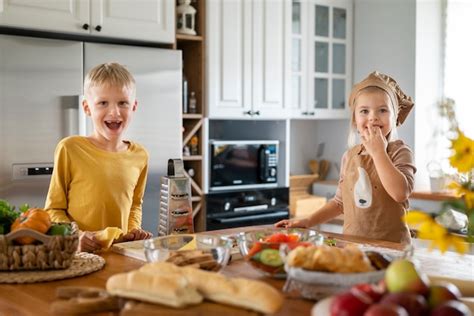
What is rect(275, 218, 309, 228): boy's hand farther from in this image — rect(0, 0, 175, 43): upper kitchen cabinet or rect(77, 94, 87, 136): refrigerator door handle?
rect(0, 0, 175, 43): upper kitchen cabinet

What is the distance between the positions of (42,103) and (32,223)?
5.98 feet

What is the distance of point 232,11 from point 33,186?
1.62m

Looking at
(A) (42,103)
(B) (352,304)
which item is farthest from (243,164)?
(B) (352,304)

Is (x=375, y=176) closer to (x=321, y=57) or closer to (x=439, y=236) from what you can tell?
(x=439, y=236)

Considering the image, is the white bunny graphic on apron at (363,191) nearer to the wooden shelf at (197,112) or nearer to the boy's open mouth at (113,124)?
the boy's open mouth at (113,124)

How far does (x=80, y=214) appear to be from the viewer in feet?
6.53

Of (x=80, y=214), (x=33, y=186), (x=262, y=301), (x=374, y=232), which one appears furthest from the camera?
(x=33, y=186)

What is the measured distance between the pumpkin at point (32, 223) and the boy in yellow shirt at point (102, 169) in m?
0.46

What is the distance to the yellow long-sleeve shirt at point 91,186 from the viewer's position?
198 centimetres

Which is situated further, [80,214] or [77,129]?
[77,129]

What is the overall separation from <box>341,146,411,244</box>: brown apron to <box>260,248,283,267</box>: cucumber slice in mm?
844

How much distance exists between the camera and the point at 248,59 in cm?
405

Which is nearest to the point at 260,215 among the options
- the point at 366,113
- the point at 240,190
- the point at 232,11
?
the point at 240,190

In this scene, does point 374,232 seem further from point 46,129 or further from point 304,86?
point 304,86
